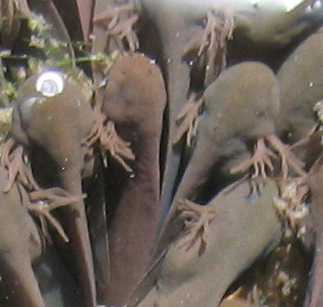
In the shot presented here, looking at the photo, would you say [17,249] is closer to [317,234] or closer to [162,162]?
[162,162]

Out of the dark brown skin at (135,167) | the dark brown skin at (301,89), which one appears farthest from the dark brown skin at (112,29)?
the dark brown skin at (301,89)

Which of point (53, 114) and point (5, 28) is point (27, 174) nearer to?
point (53, 114)

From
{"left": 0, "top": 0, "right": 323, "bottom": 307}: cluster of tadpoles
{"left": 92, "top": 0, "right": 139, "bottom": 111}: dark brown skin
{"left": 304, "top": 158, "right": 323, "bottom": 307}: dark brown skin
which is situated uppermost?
{"left": 92, "top": 0, "right": 139, "bottom": 111}: dark brown skin

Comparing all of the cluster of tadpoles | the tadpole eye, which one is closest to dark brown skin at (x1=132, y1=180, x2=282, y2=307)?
the cluster of tadpoles

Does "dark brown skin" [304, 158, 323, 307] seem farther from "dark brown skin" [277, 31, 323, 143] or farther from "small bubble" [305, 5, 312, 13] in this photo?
"small bubble" [305, 5, 312, 13]

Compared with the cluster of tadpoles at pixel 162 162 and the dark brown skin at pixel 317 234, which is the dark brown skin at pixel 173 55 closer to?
the cluster of tadpoles at pixel 162 162

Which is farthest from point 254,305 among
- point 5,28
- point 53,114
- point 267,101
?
point 5,28

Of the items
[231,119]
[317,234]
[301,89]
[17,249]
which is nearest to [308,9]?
[301,89]
